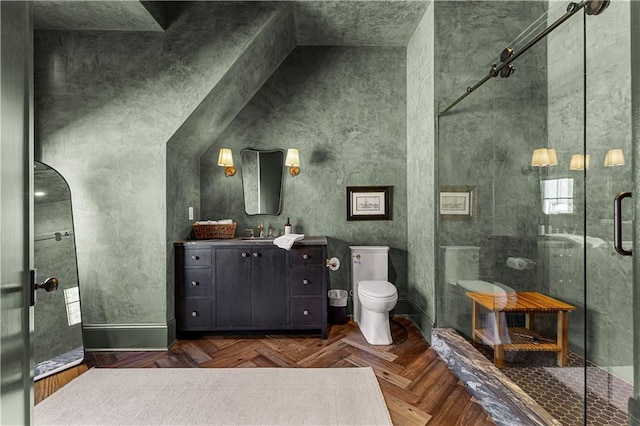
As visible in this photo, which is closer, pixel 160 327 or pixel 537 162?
pixel 537 162

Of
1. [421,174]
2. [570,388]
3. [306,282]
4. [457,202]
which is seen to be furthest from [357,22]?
[570,388]

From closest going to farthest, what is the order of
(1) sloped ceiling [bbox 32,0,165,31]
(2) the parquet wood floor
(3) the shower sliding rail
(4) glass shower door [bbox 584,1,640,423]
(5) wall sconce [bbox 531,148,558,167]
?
(3) the shower sliding rail → (4) glass shower door [bbox 584,1,640,423] → (2) the parquet wood floor → (5) wall sconce [bbox 531,148,558,167] → (1) sloped ceiling [bbox 32,0,165,31]

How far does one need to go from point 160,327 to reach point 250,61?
2.49 m

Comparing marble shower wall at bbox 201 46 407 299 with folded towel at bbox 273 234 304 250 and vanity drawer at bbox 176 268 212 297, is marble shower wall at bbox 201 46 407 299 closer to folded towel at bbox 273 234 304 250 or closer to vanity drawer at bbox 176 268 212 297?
folded towel at bbox 273 234 304 250

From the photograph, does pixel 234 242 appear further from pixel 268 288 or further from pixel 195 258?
pixel 268 288

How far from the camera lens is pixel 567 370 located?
176 centimetres

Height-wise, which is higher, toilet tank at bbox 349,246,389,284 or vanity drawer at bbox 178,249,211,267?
vanity drawer at bbox 178,249,211,267

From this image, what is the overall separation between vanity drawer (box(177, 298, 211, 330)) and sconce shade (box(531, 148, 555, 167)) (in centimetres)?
283

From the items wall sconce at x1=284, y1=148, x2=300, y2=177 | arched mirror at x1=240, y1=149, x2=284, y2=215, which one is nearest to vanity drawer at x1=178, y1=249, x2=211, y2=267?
arched mirror at x1=240, y1=149, x2=284, y2=215

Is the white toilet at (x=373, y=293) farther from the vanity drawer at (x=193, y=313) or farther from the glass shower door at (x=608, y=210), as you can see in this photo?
the vanity drawer at (x=193, y=313)

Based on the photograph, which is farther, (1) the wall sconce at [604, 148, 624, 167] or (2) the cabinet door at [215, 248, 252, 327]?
(2) the cabinet door at [215, 248, 252, 327]

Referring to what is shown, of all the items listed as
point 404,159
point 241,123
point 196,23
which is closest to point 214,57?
point 196,23

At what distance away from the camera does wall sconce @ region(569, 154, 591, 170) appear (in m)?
1.70

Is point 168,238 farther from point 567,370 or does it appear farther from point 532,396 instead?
point 567,370
